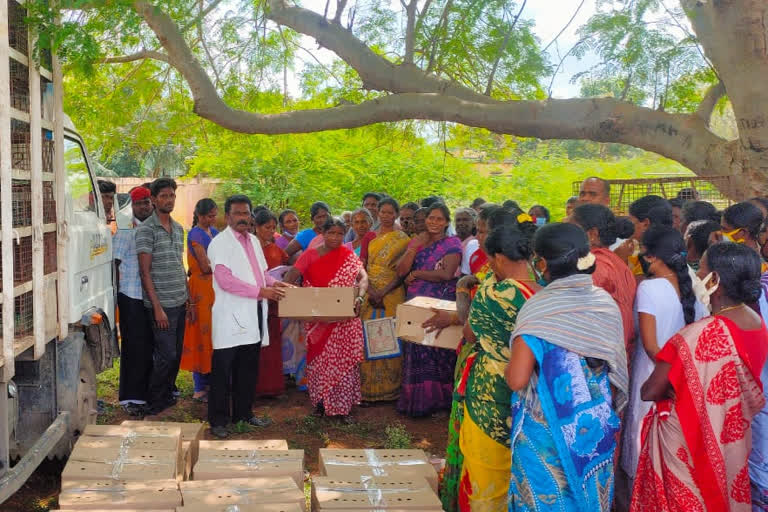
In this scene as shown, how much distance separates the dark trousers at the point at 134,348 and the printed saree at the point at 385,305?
1.91 meters

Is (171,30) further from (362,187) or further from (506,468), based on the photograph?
(362,187)

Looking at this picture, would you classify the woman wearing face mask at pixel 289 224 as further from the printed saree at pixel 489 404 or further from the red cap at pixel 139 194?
the printed saree at pixel 489 404

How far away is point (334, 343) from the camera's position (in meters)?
6.55

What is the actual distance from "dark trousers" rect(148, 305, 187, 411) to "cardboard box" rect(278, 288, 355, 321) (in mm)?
1059

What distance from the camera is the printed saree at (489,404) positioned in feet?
12.0

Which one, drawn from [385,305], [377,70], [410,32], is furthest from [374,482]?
[410,32]

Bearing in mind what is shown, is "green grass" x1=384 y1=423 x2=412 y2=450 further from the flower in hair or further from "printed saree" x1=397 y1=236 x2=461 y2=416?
the flower in hair

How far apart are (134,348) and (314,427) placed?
163cm

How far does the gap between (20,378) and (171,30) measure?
12.3 ft

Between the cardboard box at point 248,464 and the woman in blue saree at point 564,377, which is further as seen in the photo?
the cardboard box at point 248,464

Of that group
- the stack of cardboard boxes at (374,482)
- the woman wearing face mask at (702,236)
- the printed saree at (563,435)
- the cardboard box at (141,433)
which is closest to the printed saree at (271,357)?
the cardboard box at (141,433)

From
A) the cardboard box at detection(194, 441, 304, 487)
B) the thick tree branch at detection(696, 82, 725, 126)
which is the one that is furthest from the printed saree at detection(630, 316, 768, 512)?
the thick tree branch at detection(696, 82, 725, 126)

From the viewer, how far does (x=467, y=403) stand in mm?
3938

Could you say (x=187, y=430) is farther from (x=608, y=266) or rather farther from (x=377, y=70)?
(x=377, y=70)
